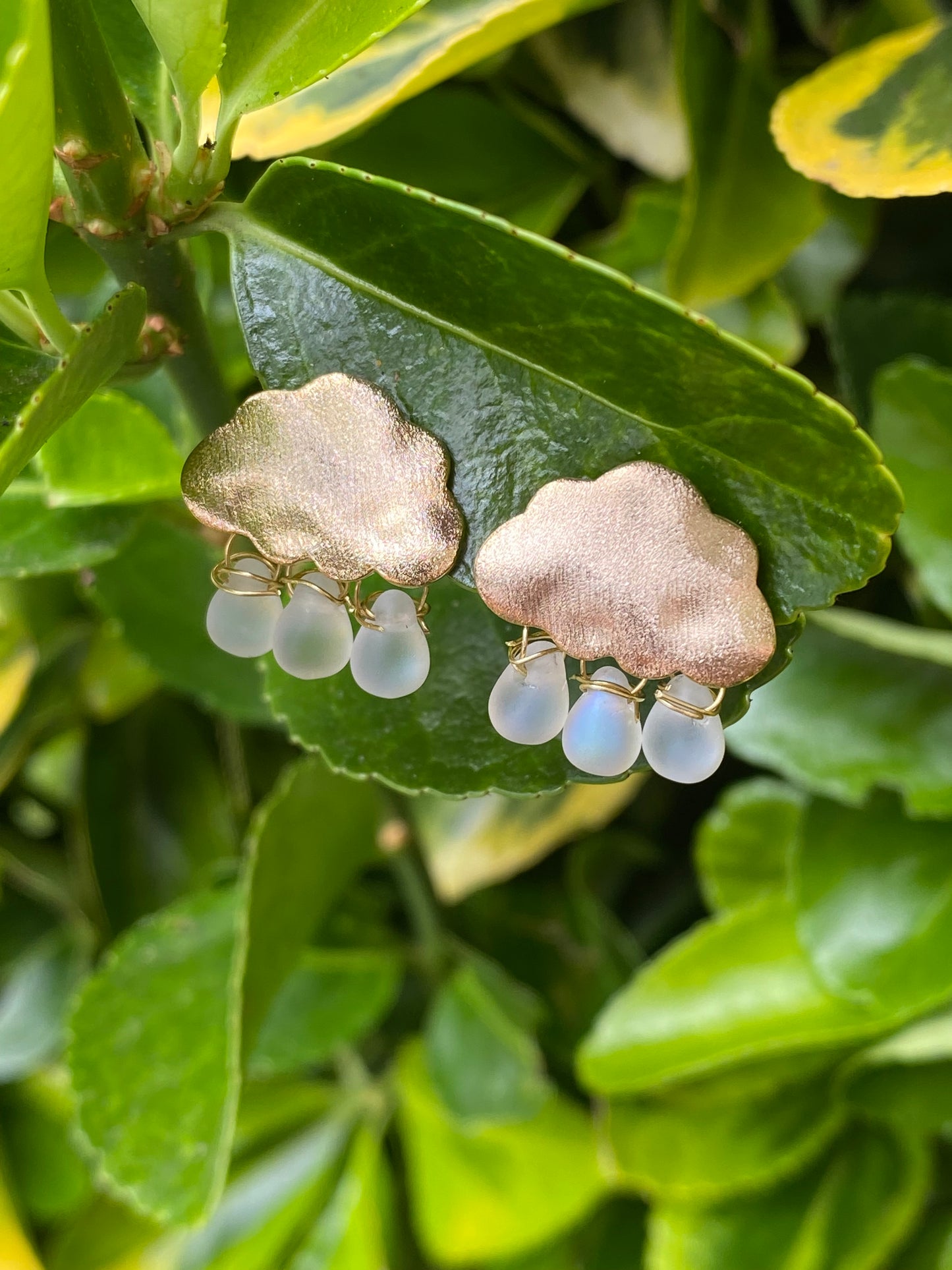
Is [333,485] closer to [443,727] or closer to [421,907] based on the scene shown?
[443,727]

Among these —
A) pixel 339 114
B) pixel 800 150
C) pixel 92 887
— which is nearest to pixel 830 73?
pixel 800 150

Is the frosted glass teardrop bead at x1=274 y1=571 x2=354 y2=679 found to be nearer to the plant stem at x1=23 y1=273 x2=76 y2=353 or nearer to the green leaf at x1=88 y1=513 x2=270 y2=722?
the plant stem at x1=23 y1=273 x2=76 y2=353

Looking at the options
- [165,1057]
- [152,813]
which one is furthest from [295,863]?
[152,813]

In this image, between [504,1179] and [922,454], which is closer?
[922,454]

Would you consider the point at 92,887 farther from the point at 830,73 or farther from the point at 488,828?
the point at 830,73

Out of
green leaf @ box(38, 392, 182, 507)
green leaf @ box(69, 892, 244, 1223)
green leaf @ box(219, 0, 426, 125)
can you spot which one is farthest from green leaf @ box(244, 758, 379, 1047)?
green leaf @ box(219, 0, 426, 125)

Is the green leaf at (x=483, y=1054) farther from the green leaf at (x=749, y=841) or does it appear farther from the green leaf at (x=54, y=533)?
the green leaf at (x=54, y=533)
